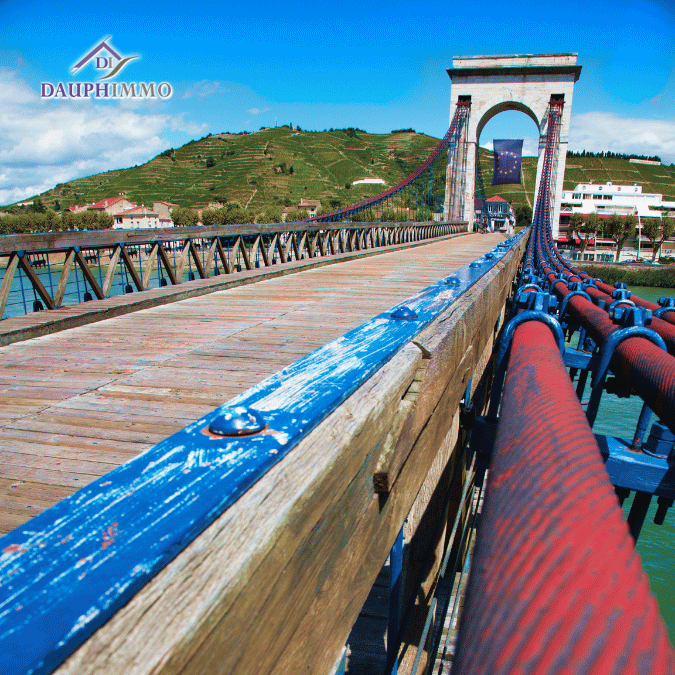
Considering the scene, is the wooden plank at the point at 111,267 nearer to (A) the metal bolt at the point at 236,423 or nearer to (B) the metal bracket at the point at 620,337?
(B) the metal bracket at the point at 620,337

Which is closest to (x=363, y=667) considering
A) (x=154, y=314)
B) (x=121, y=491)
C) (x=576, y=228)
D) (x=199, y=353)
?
(x=199, y=353)

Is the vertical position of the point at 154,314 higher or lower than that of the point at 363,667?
higher

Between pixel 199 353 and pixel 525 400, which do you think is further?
pixel 199 353

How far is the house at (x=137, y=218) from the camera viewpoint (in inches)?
3130

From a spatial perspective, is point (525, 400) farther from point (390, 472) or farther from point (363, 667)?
point (363, 667)

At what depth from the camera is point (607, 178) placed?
11631 cm

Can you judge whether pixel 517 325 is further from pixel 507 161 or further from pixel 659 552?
pixel 507 161

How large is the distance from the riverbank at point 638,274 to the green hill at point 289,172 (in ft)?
178

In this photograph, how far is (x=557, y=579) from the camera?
1.26ft

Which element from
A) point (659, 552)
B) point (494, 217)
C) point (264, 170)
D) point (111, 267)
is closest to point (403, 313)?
point (111, 267)

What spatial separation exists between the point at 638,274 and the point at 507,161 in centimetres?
1961

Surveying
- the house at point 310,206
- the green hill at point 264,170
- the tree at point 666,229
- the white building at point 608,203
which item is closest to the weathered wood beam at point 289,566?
the tree at point 666,229

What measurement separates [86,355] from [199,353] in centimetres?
71

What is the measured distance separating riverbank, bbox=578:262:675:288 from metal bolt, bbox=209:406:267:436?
48.5 metres
